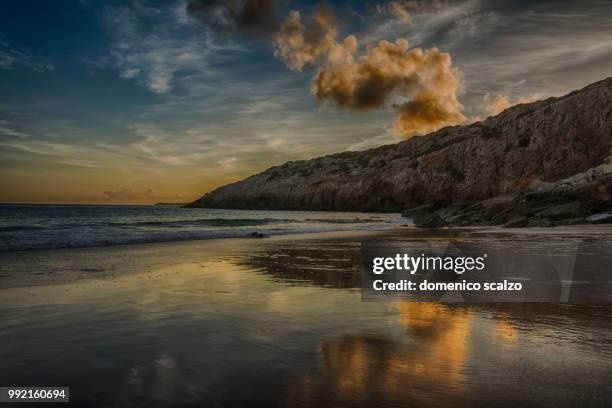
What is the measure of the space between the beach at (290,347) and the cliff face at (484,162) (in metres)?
81.8

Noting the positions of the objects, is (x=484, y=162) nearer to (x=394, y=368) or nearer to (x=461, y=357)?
(x=461, y=357)

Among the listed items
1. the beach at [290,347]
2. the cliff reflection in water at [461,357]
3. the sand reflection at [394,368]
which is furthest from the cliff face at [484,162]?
the sand reflection at [394,368]

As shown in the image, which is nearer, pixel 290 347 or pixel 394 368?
pixel 394 368

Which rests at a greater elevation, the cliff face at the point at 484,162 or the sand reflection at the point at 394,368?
the cliff face at the point at 484,162

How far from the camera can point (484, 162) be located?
90750 millimetres

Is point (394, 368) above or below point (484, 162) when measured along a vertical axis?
below

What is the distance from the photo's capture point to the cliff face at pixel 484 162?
8100 cm

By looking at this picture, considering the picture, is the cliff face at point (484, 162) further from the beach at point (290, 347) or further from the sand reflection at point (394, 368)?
the sand reflection at point (394, 368)

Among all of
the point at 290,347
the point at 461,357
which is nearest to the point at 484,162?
the point at 461,357

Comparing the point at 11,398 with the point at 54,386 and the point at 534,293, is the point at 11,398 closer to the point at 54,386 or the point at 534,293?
the point at 54,386

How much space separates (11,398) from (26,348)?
1.61 m

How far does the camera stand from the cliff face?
81.0 m

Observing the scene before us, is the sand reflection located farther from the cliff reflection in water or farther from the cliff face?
the cliff face

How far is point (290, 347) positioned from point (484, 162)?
93.7 metres
